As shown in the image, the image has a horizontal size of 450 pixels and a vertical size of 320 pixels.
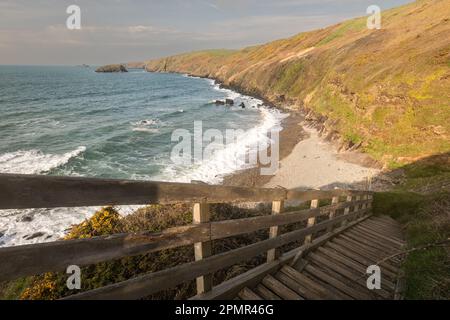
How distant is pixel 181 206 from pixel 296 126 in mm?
33265

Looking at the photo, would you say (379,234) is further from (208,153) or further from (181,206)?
(208,153)

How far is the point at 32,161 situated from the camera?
80.9 feet

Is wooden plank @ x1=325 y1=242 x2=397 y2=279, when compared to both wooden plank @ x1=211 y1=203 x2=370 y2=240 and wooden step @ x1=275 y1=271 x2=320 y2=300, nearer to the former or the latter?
wooden plank @ x1=211 y1=203 x2=370 y2=240

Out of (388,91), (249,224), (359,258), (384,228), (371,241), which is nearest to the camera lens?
(249,224)

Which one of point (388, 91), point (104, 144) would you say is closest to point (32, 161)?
point (104, 144)

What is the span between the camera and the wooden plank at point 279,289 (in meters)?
3.78

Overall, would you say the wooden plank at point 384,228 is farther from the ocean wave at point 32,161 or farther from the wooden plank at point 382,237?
the ocean wave at point 32,161

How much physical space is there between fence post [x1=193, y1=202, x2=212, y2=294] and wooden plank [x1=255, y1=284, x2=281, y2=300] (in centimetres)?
89

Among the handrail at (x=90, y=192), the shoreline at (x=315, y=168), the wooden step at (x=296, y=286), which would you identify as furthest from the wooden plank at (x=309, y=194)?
the shoreline at (x=315, y=168)

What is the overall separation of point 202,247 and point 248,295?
3.73 feet

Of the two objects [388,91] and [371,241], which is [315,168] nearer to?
[388,91]

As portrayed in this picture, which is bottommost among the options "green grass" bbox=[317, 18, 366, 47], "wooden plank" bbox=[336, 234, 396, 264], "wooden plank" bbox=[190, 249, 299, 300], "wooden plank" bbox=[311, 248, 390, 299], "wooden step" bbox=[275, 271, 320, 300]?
"wooden plank" bbox=[336, 234, 396, 264]

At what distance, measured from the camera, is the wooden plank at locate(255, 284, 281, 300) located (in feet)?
12.2

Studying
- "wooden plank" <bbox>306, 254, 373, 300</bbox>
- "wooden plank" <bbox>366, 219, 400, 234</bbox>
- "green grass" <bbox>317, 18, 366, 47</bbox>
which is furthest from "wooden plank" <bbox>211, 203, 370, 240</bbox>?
"green grass" <bbox>317, 18, 366, 47</bbox>
